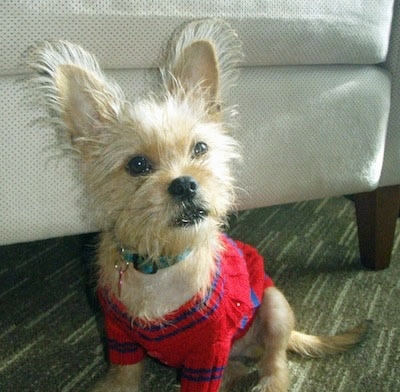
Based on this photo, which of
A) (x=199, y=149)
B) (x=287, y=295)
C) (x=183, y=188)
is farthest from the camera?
(x=287, y=295)

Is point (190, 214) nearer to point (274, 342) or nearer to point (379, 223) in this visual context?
point (274, 342)

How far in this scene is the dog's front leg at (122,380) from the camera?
1105 millimetres

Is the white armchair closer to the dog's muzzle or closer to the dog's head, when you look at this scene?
the dog's head

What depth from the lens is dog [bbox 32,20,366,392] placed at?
93 cm

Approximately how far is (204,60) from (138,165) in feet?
0.84

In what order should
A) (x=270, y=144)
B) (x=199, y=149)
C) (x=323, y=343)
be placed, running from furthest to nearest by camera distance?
(x=270, y=144)
(x=323, y=343)
(x=199, y=149)

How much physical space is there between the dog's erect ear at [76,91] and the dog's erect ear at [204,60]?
125 mm

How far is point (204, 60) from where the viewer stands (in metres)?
→ 1.04

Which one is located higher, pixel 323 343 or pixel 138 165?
pixel 138 165

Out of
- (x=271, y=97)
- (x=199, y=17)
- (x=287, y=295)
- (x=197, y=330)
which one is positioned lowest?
(x=287, y=295)

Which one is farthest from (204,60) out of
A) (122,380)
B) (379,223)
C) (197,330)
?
(379,223)

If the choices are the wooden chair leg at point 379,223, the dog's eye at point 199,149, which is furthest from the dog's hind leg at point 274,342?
the wooden chair leg at point 379,223

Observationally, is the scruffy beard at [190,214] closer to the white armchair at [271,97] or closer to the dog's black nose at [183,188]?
the dog's black nose at [183,188]

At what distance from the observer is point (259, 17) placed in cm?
117
